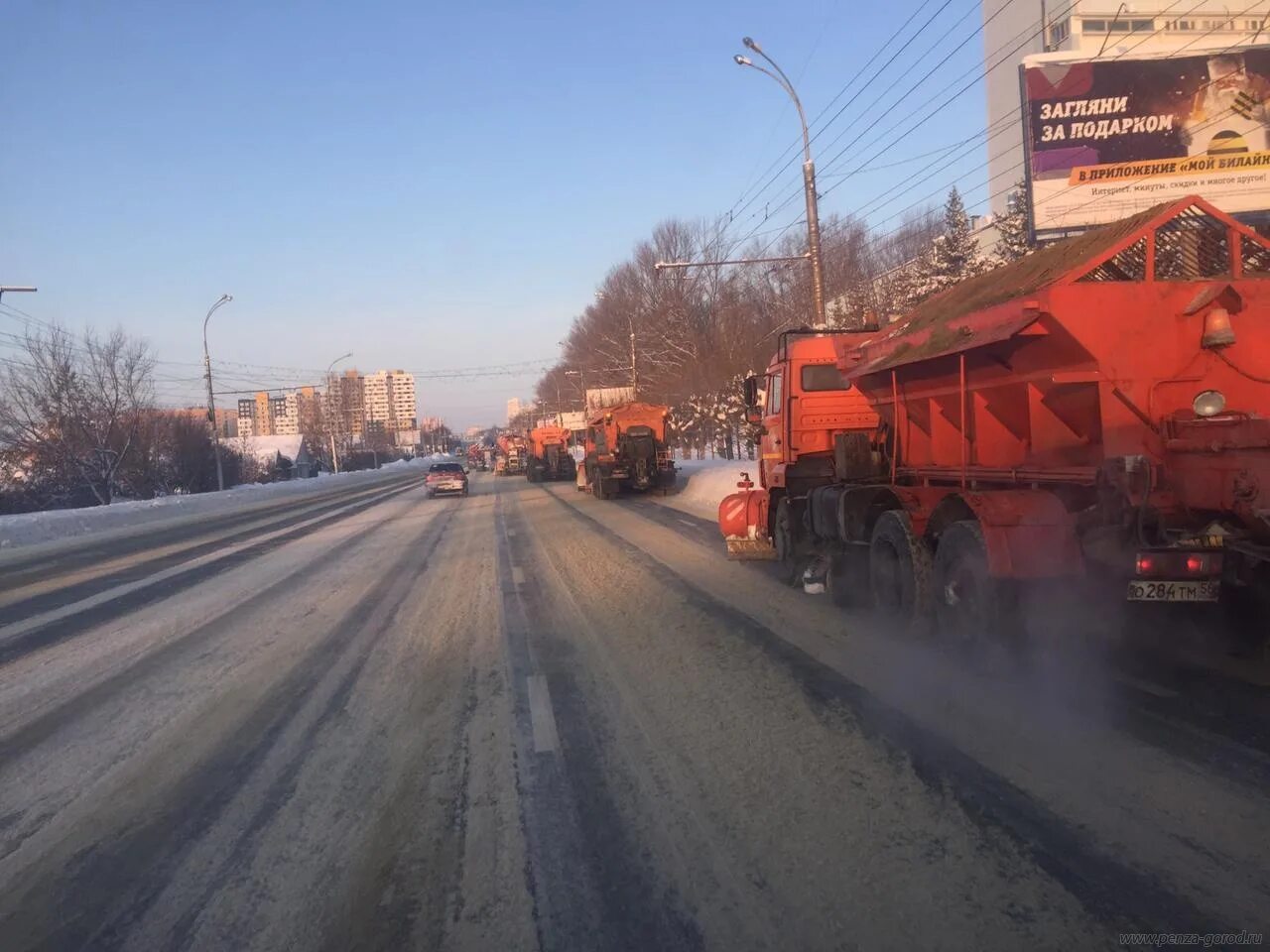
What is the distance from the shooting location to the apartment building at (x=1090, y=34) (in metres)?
25.6

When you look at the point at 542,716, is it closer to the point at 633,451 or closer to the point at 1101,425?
the point at 1101,425

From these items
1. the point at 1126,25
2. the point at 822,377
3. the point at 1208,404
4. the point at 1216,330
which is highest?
the point at 1126,25

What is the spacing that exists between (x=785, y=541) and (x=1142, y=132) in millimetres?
19786

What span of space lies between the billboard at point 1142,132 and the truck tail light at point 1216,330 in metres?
21.2

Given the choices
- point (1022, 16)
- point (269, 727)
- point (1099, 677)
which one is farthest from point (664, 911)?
point (1022, 16)

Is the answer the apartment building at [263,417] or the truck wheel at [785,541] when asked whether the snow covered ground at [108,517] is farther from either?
the apartment building at [263,417]

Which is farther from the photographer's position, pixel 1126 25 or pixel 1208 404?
pixel 1126 25

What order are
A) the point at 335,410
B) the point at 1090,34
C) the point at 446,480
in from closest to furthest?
the point at 446,480 → the point at 1090,34 → the point at 335,410

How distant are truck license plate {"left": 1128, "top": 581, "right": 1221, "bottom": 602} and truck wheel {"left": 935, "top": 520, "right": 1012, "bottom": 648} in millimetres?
989

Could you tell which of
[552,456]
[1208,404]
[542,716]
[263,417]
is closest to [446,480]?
[552,456]

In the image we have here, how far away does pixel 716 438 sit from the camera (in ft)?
177

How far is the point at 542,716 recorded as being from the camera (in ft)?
21.5

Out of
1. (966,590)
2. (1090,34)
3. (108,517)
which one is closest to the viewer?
(966,590)

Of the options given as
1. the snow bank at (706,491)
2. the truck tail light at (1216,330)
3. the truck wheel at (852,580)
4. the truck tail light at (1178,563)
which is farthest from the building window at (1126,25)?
the truck tail light at (1178,563)
